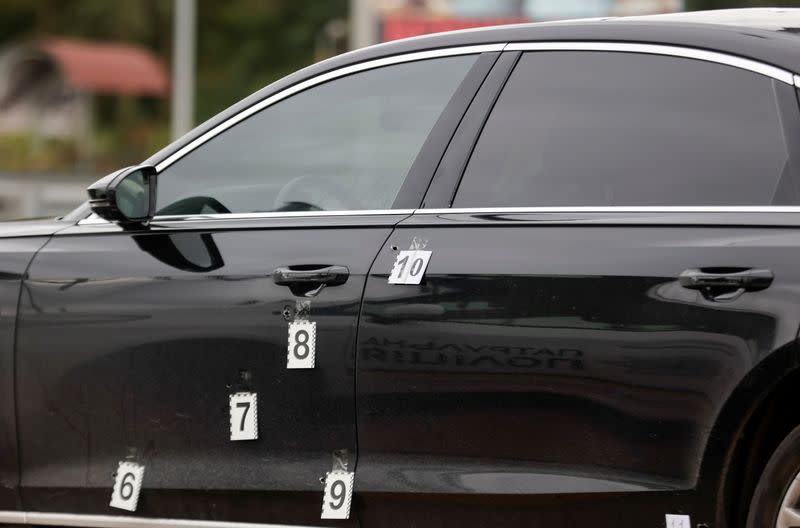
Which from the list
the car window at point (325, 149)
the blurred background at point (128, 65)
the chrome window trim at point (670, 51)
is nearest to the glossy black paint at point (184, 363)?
the car window at point (325, 149)

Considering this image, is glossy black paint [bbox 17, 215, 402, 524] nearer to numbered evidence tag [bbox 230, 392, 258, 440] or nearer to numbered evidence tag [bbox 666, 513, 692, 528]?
numbered evidence tag [bbox 230, 392, 258, 440]

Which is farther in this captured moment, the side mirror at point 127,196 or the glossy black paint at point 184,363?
the side mirror at point 127,196

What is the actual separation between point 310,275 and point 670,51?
1.05m

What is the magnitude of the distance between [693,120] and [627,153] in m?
0.17

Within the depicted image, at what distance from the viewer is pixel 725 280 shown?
11.2 ft

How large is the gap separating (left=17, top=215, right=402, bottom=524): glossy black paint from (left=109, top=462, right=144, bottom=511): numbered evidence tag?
26 millimetres

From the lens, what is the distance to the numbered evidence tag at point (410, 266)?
391cm

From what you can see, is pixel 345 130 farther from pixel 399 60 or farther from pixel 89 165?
pixel 89 165

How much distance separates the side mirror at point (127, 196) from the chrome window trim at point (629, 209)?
91 cm

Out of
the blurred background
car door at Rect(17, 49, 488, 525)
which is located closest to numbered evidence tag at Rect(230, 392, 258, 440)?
car door at Rect(17, 49, 488, 525)

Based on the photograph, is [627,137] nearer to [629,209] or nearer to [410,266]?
[629,209]

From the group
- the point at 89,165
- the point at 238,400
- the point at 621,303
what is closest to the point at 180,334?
the point at 238,400

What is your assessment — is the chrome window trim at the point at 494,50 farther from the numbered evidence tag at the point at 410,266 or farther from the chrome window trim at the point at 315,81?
the numbered evidence tag at the point at 410,266

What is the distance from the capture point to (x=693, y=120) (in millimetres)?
3693
